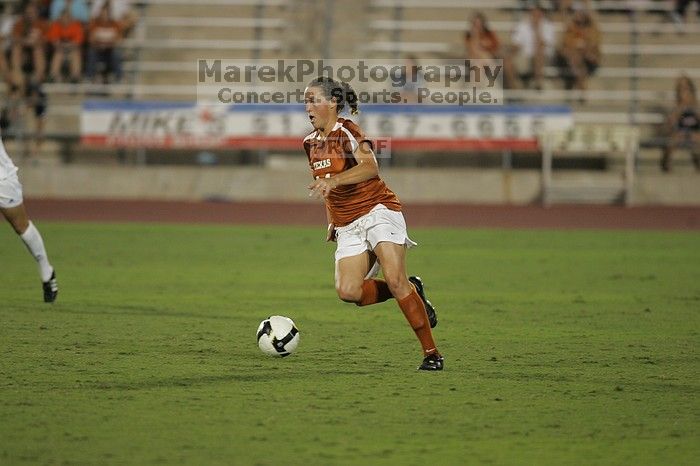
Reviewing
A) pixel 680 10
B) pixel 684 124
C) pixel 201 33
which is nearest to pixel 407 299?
pixel 684 124

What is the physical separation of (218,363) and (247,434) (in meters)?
2.22

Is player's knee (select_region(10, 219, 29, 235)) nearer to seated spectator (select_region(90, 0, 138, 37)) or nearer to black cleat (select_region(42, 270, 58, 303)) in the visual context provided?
black cleat (select_region(42, 270, 58, 303))

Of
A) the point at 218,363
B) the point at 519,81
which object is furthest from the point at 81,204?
the point at 218,363

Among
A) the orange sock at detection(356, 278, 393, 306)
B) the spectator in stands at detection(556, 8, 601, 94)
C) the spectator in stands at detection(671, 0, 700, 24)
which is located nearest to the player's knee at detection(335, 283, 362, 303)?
the orange sock at detection(356, 278, 393, 306)

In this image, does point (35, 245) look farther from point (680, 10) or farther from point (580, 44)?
point (680, 10)

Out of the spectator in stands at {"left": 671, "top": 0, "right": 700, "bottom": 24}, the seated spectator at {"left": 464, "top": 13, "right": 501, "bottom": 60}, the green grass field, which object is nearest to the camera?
the green grass field

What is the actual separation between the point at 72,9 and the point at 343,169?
61.6 feet

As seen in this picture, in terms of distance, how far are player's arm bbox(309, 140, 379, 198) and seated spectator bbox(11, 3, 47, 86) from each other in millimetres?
18317

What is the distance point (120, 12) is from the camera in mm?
26406

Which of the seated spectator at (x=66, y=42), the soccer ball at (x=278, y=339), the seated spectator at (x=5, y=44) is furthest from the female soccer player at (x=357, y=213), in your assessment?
the seated spectator at (x=5, y=44)

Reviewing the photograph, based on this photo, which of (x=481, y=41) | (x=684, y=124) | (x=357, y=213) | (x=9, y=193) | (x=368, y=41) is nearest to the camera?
(x=357, y=213)

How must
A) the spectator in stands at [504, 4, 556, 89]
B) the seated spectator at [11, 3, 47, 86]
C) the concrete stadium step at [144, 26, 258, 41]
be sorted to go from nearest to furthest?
the seated spectator at [11, 3, 47, 86]
the spectator in stands at [504, 4, 556, 89]
the concrete stadium step at [144, 26, 258, 41]

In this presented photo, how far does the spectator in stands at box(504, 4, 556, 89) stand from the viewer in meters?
25.3

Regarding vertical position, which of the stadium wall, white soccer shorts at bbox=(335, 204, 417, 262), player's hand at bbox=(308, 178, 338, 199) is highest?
player's hand at bbox=(308, 178, 338, 199)
